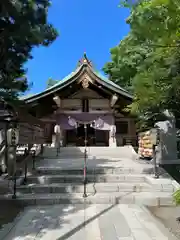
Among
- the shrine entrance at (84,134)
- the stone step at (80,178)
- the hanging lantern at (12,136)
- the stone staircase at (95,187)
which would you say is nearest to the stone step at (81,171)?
the stone staircase at (95,187)

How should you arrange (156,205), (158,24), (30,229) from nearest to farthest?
(158,24) → (30,229) → (156,205)

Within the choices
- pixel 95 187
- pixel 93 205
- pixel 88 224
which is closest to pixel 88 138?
pixel 95 187

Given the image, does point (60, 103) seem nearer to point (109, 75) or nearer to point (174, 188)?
point (109, 75)

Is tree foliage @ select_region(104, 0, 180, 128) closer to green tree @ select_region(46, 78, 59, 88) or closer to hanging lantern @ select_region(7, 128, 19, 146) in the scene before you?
hanging lantern @ select_region(7, 128, 19, 146)

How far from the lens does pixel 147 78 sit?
6234 mm

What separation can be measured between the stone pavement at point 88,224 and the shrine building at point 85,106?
10.6 metres

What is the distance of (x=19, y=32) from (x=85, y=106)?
11.5m

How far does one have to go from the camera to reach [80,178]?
8.60 metres

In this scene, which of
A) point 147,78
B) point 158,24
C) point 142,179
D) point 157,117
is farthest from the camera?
point 157,117

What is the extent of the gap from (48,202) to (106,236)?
2729mm

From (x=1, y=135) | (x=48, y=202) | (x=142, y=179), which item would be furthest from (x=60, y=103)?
(x=48, y=202)

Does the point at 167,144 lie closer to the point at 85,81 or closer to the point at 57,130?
the point at 57,130

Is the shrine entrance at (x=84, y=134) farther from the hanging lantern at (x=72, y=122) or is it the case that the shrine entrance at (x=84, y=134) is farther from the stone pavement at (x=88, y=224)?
the stone pavement at (x=88, y=224)

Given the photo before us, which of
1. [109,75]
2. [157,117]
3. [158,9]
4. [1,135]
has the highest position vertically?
[109,75]
